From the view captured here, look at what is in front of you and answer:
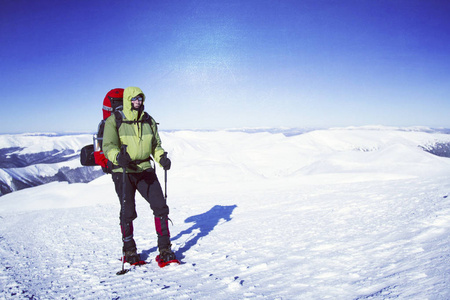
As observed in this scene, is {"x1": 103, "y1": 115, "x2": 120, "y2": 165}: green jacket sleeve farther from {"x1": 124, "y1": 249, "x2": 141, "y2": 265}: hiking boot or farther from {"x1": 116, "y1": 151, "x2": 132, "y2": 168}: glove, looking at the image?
{"x1": 124, "y1": 249, "x2": 141, "y2": 265}: hiking boot

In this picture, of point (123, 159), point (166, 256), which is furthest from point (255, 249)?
point (123, 159)

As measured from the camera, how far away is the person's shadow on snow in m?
4.45

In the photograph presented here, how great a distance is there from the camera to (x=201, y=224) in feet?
19.8

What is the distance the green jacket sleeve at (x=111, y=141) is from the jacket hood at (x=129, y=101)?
8.6 inches

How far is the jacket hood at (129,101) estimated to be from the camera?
146 inches

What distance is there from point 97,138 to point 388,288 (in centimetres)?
417

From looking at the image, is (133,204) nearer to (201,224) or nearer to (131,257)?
(131,257)

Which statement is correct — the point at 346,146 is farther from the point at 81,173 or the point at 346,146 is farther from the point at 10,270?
the point at 81,173

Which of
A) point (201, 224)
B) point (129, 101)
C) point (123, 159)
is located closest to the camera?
point (123, 159)

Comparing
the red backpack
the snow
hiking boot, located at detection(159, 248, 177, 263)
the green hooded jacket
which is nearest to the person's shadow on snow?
the snow

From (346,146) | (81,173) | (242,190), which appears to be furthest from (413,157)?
(81,173)

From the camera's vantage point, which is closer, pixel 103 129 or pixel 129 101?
pixel 129 101

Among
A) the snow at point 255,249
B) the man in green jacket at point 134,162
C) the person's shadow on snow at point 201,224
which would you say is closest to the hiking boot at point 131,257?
the man in green jacket at point 134,162

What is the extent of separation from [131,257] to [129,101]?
2395mm
